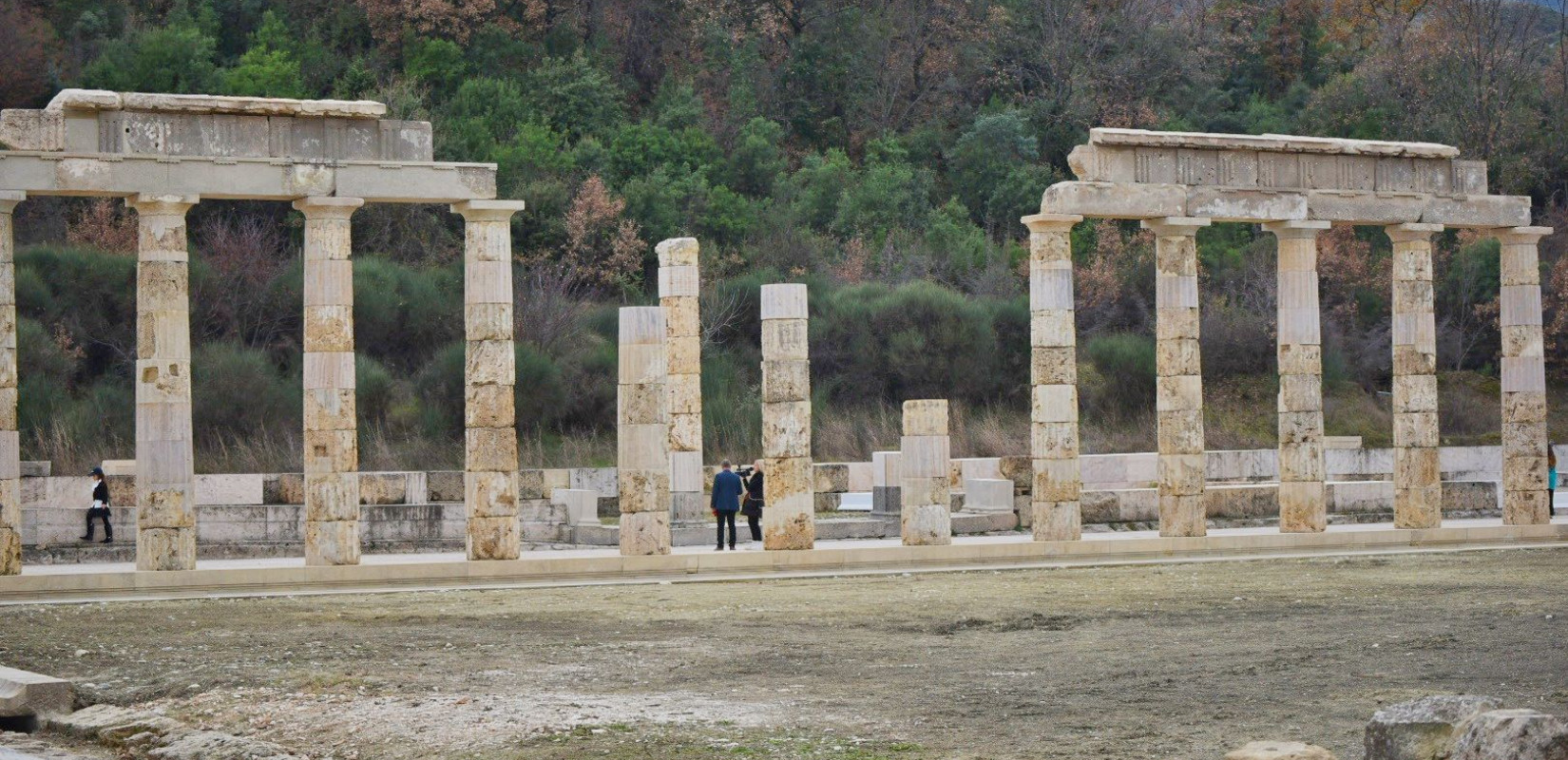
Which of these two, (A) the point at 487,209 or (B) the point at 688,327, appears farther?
(B) the point at 688,327

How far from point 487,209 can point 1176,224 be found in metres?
8.71

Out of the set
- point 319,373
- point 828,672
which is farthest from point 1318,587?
point 319,373

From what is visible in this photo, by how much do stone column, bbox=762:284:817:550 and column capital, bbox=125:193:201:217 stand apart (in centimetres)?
667

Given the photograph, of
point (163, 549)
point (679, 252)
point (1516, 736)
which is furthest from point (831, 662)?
point (679, 252)

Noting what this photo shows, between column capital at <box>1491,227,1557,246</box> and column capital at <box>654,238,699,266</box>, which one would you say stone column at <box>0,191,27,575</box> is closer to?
column capital at <box>654,238,699,266</box>

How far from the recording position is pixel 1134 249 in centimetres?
4778

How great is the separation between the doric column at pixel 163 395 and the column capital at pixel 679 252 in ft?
23.6

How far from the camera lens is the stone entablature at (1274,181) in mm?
26078

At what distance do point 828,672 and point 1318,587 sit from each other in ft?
25.9

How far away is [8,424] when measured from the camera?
22000 mm

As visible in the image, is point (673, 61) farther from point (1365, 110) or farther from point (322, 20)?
point (1365, 110)

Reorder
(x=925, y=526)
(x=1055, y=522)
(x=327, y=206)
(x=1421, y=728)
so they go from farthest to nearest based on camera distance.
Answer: (x=1055, y=522) → (x=925, y=526) → (x=327, y=206) → (x=1421, y=728)

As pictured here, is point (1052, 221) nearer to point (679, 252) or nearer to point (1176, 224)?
point (1176, 224)

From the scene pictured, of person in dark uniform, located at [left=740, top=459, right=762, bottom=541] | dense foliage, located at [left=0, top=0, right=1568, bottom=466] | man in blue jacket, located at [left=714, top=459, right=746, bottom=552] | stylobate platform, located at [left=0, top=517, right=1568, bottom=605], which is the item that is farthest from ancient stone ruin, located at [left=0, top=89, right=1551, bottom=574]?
dense foliage, located at [left=0, top=0, right=1568, bottom=466]
